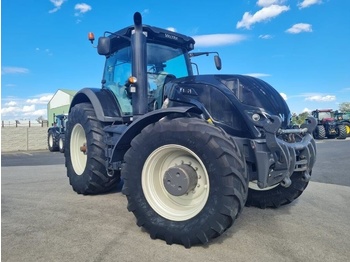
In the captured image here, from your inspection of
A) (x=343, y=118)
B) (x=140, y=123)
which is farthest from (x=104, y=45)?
(x=343, y=118)

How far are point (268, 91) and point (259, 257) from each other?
1.90 meters

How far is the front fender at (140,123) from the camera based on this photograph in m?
3.06

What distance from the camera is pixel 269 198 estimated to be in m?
3.95

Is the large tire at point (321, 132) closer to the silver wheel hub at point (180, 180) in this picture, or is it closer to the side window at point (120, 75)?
the side window at point (120, 75)

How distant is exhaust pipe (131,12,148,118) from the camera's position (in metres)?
4.11

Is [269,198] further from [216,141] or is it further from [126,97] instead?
[126,97]

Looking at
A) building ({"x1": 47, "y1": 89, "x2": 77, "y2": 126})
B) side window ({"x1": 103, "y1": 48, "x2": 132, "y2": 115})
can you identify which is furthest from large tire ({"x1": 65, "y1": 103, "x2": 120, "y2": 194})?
building ({"x1": 47, "y1": 89, "x2": 77, "y2": 126})

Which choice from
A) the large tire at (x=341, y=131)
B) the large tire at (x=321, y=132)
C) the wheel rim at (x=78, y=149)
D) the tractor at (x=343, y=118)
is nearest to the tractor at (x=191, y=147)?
the wheel rim at (x=78, y=149)

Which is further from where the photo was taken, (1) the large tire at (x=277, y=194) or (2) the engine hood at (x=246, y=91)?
(1) the large tire at (x=277, y=194)

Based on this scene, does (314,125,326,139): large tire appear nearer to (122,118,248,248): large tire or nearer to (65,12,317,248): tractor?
(65,12,317,248): tractor

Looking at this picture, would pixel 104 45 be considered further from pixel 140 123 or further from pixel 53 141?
pixel 53 141

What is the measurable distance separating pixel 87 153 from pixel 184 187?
6.93 feet

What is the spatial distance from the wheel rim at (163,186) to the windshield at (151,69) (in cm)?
132

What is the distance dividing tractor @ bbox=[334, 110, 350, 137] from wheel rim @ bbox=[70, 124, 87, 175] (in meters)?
23.1
